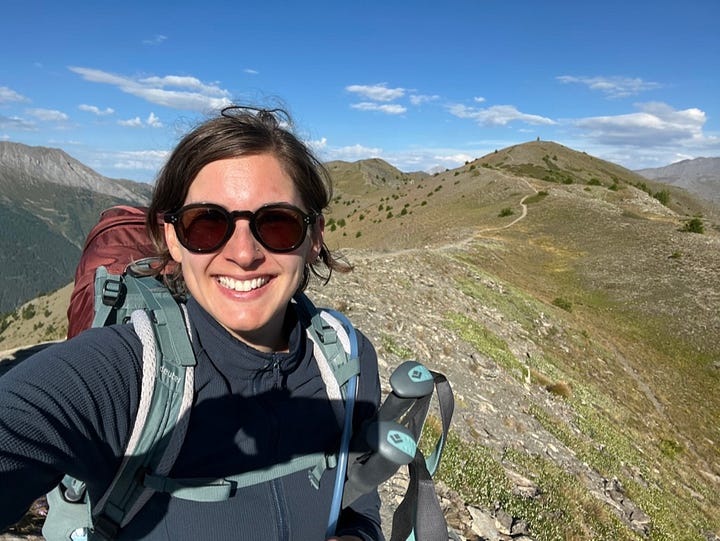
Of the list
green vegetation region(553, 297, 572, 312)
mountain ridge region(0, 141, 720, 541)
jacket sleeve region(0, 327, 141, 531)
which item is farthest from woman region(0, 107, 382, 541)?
green vegetation region(553, 297, 572, 312)

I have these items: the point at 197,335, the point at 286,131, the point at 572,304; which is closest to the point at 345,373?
the point at 197,335

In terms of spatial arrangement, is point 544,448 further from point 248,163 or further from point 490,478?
point 248,163

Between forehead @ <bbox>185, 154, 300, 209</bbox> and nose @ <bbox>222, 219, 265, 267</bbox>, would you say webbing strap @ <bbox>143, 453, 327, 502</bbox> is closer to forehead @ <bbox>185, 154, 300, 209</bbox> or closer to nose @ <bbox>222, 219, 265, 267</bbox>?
nose @ <bbox>222, 219, 265, 267</bbox>

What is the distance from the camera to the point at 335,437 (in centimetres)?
256

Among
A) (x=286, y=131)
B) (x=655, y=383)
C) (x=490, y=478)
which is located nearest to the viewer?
(x=286, y=131)

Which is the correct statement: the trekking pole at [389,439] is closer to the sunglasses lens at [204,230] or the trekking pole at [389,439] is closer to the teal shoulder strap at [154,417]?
the teal shoulder strap at [154,417]

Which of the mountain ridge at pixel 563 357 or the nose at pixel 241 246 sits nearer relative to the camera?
the nose at pixel 241 246

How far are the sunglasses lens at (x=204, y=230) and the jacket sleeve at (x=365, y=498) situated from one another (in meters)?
1.06

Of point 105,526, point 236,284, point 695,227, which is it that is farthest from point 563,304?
point 105,526

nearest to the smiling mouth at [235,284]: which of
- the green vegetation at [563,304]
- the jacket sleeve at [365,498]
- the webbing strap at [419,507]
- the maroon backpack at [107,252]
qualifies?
the jacket sleeve at [365,498]

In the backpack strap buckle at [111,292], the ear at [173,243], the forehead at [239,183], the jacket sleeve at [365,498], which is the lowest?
the jacket sleeve at [365,498]

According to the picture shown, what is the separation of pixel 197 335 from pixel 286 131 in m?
1.34

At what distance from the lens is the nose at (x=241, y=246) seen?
242 cm

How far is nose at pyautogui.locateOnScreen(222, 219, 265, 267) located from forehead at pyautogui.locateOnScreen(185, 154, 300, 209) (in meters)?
0.11
